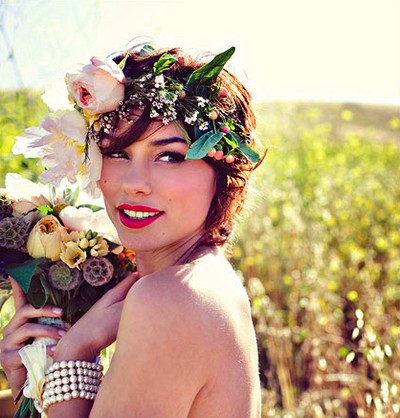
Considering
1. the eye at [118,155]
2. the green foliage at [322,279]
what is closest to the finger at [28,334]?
the eye at [118,155]

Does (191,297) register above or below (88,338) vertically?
above

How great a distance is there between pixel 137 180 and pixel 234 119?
0.38 meters

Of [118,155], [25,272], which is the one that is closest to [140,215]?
[118,155]

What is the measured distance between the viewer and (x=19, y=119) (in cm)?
392

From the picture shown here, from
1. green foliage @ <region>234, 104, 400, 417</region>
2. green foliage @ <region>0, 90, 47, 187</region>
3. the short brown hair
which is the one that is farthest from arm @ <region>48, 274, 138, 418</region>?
green foliage @ <region>0, 90, 47, 187</region>

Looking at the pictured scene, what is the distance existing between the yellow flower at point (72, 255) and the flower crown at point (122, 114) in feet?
0.66

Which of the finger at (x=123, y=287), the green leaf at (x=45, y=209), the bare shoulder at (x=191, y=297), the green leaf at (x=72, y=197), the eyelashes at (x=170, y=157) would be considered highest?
the eyelashes at (x=170, y=157)

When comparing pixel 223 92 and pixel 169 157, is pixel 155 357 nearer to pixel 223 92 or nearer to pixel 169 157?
pixel 169 157

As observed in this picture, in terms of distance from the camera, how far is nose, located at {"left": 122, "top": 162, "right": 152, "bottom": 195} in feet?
6.56

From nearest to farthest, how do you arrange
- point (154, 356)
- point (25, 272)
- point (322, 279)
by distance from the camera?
point (154, 356)
point (25, 272)
point (322, 279)

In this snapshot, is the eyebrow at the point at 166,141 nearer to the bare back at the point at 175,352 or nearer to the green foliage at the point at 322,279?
the bare back at the point at 175,352

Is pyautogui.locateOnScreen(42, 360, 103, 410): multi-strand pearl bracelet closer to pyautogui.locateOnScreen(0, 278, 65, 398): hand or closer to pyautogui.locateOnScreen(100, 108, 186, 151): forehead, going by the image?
pyautogui.locateOnScreen(0, 278, 65, 398): hand

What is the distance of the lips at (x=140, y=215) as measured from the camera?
2.03 m

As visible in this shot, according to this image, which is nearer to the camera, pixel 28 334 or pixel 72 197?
pixel 28 334
